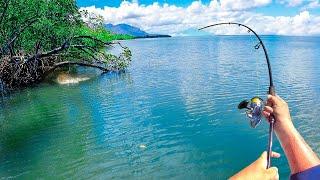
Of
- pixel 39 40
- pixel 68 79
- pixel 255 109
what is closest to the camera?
pixel 255 109

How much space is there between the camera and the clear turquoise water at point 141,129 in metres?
17.0

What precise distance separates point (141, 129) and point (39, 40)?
2162cm

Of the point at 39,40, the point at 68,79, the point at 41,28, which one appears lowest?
the point at 68,79

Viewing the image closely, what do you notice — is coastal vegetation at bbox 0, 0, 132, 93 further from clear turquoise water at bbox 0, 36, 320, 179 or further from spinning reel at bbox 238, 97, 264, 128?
spinning reel at bbox 238, 97, 264, 128

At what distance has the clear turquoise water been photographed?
16953mm

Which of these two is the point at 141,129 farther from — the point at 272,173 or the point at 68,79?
the point at 68,79

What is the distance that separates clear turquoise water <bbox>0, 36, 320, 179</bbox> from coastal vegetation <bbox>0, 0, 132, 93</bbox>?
2656mm

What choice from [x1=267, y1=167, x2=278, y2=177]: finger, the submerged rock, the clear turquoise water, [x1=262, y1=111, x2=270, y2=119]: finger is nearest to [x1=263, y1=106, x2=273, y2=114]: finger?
[x1=262, y1=111, x2=270, y2=119]: finger

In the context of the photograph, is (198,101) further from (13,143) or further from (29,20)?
(29,20)

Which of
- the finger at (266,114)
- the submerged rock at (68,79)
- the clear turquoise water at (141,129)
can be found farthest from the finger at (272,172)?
the submerged rock at (68,79)

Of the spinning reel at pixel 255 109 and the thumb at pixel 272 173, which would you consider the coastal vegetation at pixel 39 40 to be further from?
the thumb at pixel 272 173

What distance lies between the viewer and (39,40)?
4053 centimetres

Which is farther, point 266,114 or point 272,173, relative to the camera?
point 266,114

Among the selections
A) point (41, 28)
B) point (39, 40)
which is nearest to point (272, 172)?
point (41, 28)
